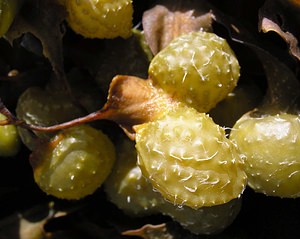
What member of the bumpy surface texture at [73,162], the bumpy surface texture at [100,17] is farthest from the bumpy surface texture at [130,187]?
the bumpy surface texture at [100,17]

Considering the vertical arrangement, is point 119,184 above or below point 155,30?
below

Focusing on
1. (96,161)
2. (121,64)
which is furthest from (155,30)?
(96,161)

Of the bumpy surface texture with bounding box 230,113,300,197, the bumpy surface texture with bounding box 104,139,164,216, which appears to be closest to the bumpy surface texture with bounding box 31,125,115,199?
the bumpy surface texture with bounding box 104,139,164,216

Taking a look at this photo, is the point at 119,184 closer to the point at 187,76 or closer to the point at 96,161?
the point at 96,161

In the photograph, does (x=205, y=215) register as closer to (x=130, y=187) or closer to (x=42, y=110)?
(x=130, y=187)

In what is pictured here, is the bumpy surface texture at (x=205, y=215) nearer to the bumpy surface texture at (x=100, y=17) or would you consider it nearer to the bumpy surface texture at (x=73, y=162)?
the bumpy surface texture at (x=73, y=162)

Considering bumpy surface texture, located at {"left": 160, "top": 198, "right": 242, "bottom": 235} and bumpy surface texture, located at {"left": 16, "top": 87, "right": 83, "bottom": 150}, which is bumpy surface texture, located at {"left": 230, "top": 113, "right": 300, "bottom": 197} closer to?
bumpy surface texture, located at {"left": 160, "top": 198, "right": 242, "bottom": 235}

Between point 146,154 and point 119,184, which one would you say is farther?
point 119,184
